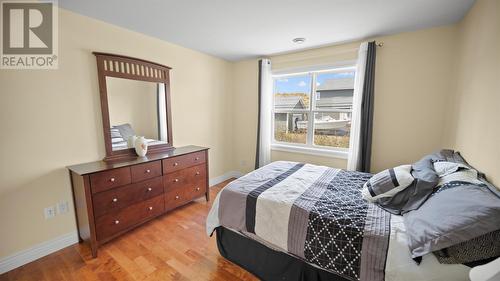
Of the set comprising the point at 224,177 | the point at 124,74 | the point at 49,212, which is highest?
the point at 124,74

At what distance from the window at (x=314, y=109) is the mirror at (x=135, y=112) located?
1.98 meters

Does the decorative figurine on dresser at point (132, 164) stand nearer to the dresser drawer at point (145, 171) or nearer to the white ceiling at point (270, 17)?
the dresser drawer at point (145, 171)

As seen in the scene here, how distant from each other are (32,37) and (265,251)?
2810 mm

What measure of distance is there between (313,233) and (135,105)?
2468 mm

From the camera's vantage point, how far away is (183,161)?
2.64m

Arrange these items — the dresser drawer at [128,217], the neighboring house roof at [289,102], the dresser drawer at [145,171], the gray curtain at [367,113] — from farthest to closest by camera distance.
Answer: the neighboring house roof at [289,102], the gray curtain at [367,113], the dresser drawer at [145,171], the dresser drawer at [128,217]

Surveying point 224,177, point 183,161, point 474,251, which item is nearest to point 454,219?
point 474,251

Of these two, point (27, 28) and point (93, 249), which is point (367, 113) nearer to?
point (93, 249)

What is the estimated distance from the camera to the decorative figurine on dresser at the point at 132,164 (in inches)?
74.3

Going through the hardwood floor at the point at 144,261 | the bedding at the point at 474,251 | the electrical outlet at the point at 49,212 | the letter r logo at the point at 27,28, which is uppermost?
the letter r logo at the point at 27,28

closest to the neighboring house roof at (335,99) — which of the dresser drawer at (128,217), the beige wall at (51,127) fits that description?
the beige wall at (51,127)

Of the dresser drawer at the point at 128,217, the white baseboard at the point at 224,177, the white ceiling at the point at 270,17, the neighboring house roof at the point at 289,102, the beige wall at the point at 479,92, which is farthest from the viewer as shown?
the white baseboard at the point at 224,177

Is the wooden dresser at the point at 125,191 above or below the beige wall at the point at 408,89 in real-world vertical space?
below

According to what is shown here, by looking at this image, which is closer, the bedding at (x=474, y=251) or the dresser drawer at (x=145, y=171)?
the bedding at (x=474, y=251)
